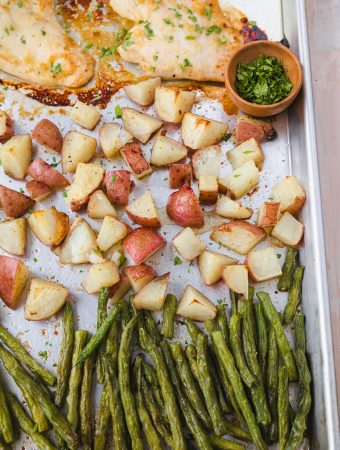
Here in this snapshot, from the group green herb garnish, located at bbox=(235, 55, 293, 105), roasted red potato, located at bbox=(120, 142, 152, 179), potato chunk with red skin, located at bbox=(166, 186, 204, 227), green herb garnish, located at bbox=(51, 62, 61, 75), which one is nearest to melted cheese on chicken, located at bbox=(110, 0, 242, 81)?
green herb garnish, located at bbox=(235, 55, 293, 105)

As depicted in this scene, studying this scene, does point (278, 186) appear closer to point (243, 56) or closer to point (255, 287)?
point (255, 287)

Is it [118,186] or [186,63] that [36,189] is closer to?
[118,186]

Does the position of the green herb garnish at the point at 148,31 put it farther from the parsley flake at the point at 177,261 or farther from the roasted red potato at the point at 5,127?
the parsley flake at the point at 177,261

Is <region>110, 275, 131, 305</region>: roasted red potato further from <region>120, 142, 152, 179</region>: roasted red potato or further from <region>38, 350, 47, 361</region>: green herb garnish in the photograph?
<region>120, 142, 152, 179</region>: roasted red potato

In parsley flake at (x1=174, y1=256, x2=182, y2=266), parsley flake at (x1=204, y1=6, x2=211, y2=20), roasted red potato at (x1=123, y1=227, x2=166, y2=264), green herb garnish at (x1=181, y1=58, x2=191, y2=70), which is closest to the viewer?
roasted red potato at (x1=123, y1=227, x2=166, y2=264)

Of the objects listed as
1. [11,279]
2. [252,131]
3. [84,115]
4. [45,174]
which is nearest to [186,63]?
[252,131]
